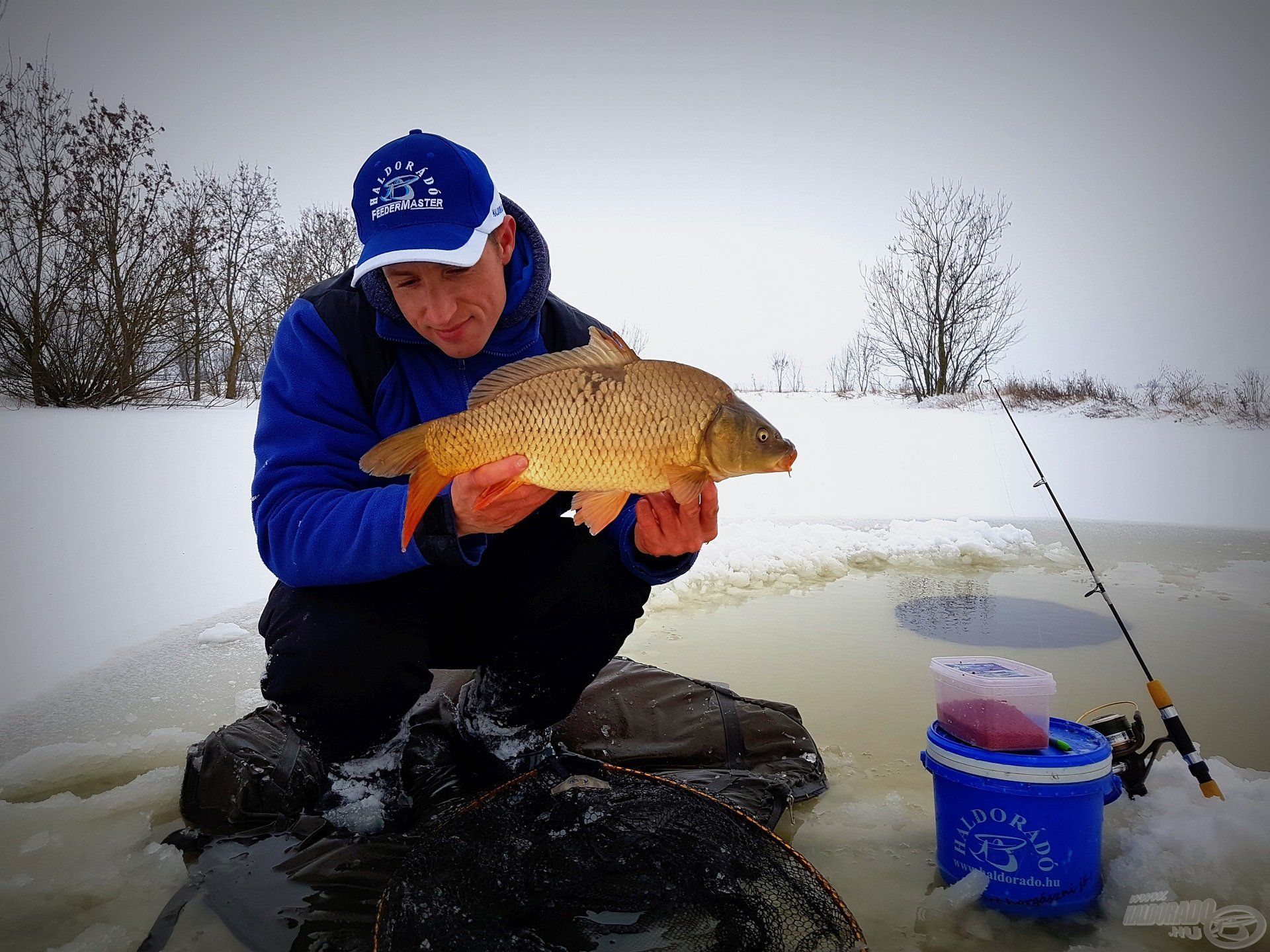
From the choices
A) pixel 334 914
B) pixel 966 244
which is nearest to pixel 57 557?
pixel 334 914

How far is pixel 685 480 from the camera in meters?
1.40

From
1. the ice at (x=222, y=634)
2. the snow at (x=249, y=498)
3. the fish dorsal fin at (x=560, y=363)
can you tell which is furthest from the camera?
the snow at (x=249, y=498)

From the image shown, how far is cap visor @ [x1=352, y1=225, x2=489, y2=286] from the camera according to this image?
151 centimetres

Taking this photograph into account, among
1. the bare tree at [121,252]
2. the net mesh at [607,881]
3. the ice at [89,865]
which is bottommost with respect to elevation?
the ice at [89,865]

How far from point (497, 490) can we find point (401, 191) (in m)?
0.69

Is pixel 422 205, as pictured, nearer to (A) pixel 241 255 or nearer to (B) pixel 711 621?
(B) pixel 711 621

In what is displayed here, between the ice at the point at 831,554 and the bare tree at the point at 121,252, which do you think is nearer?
the ice at the point at 831,554

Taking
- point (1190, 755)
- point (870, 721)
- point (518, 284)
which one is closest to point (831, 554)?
point (870, 721)

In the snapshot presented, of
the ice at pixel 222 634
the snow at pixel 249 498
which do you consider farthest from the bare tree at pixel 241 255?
the ice at pixel 222 634

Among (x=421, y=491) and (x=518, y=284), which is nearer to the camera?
(x=421, y=491)

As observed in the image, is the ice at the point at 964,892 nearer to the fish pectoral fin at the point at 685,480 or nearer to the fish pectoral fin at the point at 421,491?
the fish pectoral fin at the point at 685,480

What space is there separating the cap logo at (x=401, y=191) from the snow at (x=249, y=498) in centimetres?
200

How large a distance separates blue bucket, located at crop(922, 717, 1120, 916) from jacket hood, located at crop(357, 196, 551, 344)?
1332mm

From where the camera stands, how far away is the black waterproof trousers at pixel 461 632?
156 centimetres
